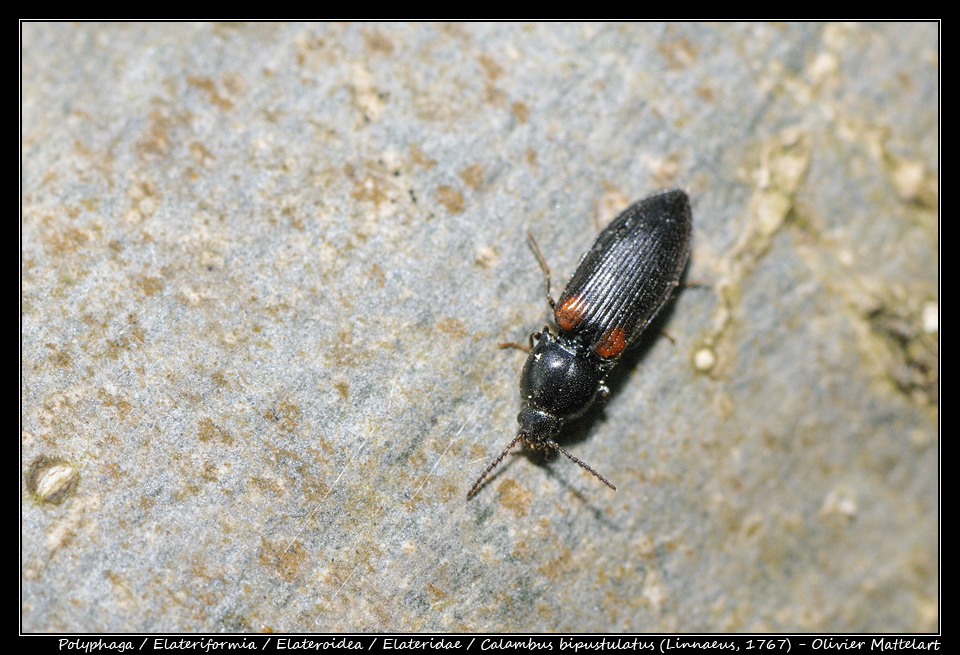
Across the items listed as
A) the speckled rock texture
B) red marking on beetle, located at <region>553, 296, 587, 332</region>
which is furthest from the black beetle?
the speckled rock texture

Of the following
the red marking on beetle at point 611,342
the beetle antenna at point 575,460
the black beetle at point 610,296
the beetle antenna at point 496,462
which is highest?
the black beetle at point 610,296

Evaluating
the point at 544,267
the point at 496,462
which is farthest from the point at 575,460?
the point at 544,267

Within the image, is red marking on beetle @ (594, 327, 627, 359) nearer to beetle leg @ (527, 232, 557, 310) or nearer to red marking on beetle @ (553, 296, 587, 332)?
red marking on beetle @ (553, 296, 587, 332)

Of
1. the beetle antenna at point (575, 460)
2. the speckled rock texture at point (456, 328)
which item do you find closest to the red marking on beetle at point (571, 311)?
the speckled rock texture at point (456, 328)

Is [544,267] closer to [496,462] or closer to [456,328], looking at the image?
[456,328]

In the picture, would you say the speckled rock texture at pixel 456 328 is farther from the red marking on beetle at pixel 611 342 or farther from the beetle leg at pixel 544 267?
the red marking on beetle at pixel 611 342

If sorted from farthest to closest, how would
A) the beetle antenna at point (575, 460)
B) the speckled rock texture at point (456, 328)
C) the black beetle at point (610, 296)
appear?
the black beetle at point (610, 296), the beetle antenna at point (575, 460), the speckled rock texture at point (456, 328)

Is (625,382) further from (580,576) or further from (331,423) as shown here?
(331,423)
